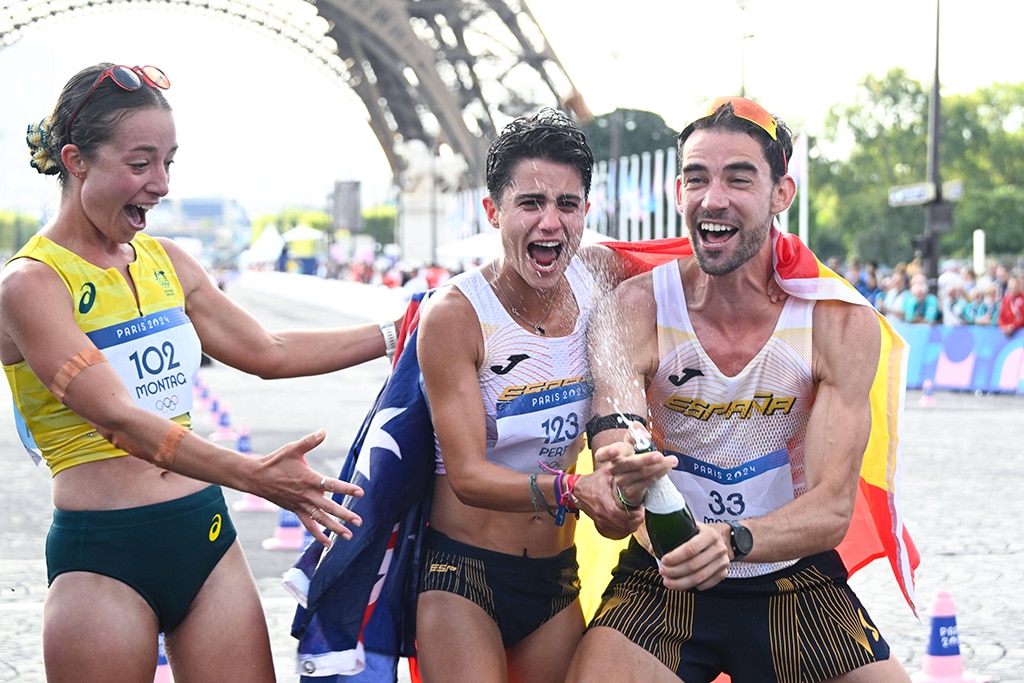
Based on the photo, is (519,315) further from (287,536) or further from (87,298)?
(287,536)

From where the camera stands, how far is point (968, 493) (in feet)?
33.7

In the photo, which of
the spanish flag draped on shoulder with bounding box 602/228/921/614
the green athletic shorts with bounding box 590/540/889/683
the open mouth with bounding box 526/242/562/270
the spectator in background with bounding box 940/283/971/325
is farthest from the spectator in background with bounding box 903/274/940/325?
the open mouth with bounding box 526/242/562/270

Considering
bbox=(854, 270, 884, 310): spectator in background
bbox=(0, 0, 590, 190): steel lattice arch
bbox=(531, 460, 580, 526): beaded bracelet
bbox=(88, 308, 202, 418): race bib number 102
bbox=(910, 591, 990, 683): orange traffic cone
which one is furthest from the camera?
bbox=(0, 0, 590, 190): steel lattice arch

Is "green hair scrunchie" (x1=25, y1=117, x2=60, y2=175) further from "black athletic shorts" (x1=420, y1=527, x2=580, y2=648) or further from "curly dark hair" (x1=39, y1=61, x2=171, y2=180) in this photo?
"black athletic shorts" (x1=420, y1=527, x2=580, y2=648)

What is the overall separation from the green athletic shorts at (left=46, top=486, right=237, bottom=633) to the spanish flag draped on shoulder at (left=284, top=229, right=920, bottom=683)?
0.32 meters

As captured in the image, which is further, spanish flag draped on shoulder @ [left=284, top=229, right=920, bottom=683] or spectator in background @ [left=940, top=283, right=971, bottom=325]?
spectator in background @ [left=940, top=283, right=971, bottom=325]

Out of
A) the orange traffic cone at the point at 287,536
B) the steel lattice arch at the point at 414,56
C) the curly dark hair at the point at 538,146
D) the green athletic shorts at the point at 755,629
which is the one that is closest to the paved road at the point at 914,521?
the orange traffic cone at the point at 287,536

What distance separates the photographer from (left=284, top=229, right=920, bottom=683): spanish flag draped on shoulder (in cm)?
366

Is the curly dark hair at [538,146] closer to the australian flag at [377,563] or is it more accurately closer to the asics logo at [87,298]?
the australian flag at [377,563]

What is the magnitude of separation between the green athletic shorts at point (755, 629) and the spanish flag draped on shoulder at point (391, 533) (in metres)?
0.35

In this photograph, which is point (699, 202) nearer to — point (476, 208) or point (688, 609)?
point (688, 609)

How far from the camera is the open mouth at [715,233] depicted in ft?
11.2

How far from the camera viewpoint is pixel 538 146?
11.3 ft

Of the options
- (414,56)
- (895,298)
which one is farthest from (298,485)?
(414,56)
